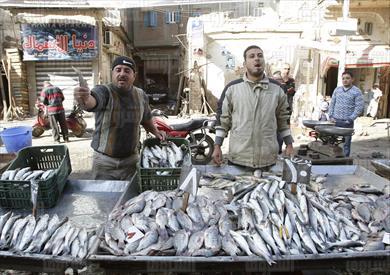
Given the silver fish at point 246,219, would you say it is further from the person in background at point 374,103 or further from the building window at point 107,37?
the building window at point 107,37

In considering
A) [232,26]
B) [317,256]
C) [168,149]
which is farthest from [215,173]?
[232,26]

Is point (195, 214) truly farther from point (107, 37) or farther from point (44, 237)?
point (107, 37)

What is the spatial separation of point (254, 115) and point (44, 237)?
8.34 feet

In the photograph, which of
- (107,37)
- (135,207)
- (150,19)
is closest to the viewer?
(135,207)

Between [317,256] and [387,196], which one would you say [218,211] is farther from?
[387,196]

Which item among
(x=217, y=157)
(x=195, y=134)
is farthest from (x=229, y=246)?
(x=195, y=134)

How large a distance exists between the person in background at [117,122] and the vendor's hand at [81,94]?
0.21 metres

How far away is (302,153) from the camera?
24.4 ft

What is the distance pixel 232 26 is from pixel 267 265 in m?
18.0

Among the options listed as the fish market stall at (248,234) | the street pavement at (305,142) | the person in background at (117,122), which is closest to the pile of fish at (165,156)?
the person in background at (117,122)

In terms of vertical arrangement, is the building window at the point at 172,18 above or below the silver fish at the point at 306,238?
above

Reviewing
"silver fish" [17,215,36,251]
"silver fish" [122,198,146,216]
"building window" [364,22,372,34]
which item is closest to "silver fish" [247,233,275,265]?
"silver fish" [122,198,146,216]

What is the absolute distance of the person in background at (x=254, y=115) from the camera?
4047 mm

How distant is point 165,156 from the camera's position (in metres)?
3.84
